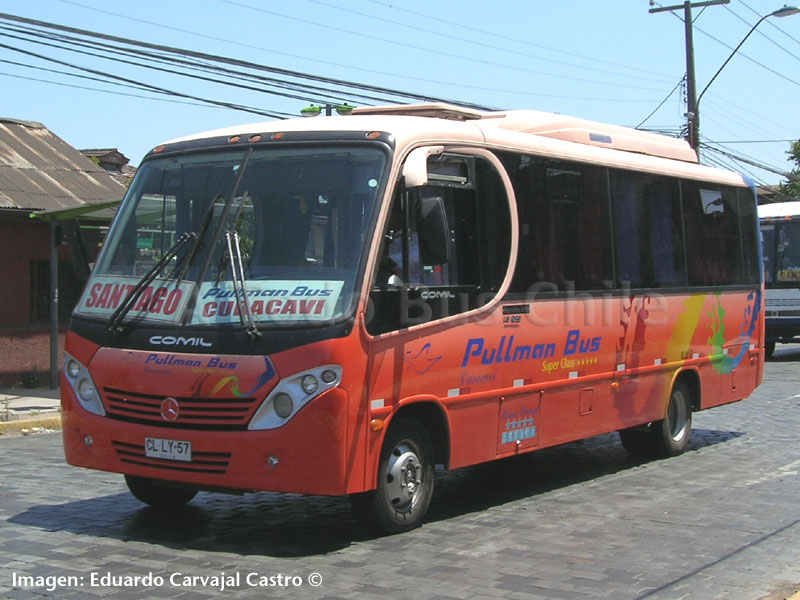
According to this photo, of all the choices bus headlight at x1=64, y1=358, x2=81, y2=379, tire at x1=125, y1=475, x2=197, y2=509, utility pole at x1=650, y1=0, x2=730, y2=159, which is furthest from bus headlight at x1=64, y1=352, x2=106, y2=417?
utility pole at x1=650, y1=0, x2=730, y2=159

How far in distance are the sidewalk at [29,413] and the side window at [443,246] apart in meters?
7.83

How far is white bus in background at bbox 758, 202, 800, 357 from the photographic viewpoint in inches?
1000

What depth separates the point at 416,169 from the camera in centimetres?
768

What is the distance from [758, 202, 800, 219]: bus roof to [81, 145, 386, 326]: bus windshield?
788 inches

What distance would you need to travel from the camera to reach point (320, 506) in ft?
29.4

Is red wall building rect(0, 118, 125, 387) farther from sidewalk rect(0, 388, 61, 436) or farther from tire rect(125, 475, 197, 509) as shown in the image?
tire rect(125, 475, 197, 509)

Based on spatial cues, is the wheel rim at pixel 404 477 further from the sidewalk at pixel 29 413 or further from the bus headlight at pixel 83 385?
the sidewalk at pixel 29 413

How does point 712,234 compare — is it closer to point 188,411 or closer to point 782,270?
point 188,411

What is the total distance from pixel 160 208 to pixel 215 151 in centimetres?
59

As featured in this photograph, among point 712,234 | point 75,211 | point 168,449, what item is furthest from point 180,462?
point 75,211

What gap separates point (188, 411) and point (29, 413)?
27.4 ft

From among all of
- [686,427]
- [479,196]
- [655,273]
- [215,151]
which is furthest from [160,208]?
[686,427]

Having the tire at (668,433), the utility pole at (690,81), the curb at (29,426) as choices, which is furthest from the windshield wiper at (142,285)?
the utility pole at (690,81)

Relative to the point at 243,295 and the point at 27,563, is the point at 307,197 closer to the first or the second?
the point at 243,295
